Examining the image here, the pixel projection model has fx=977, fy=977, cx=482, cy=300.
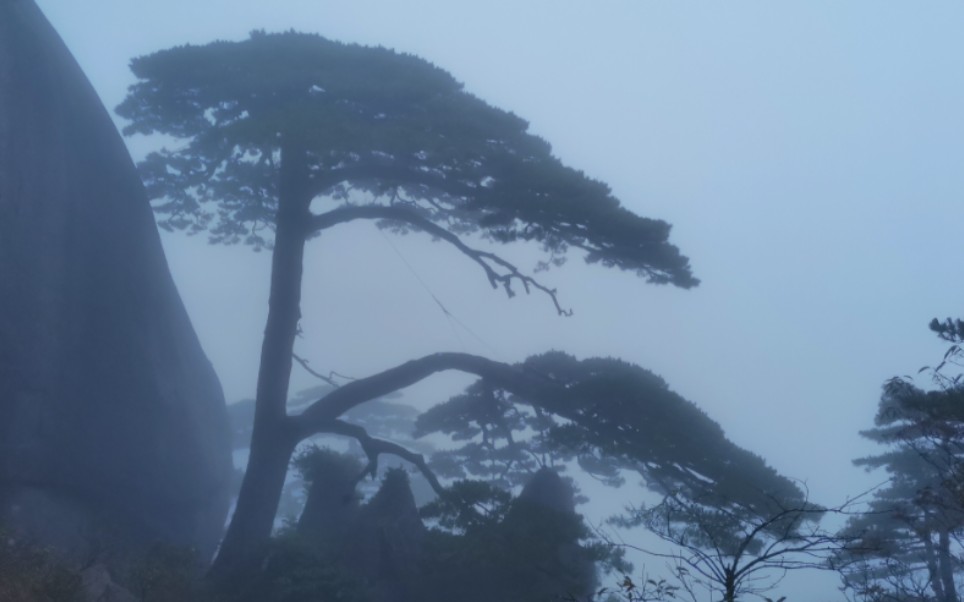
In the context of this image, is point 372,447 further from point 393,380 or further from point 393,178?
point 393,178

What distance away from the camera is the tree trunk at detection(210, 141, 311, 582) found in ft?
62.4

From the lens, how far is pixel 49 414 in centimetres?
1769

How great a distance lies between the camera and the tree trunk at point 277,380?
1903 cm

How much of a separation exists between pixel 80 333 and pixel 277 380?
13.1 ft

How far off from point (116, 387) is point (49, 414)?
201 centimetres

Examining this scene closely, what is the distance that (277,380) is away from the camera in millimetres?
20516

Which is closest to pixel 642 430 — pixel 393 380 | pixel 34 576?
pixel 393 380

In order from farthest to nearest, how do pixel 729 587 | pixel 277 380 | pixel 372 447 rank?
1. pixel 277 380
2. pixel 372 447
3. pixel 729 587

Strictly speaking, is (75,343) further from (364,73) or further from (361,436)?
(364,73)

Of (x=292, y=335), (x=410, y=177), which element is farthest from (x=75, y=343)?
(x=410, y=177)

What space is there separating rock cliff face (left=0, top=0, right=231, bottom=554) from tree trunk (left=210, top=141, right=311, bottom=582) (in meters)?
2.38

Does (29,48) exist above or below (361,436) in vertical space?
above

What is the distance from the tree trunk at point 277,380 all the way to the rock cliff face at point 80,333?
2378 millimetres

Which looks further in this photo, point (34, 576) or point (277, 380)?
point (277, 380)
